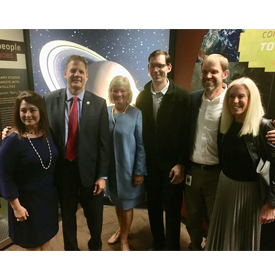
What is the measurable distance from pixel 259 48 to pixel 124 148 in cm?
135

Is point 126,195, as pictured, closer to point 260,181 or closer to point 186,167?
point 186,167

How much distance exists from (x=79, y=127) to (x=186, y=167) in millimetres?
999

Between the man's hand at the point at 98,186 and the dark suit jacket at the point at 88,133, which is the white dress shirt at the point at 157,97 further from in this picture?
the man's hand at the point at 98,186

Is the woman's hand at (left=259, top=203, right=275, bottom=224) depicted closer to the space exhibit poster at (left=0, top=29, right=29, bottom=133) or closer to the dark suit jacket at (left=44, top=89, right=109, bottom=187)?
the dark suit jacket at (left=44, top=89, right=109, bottom=187)

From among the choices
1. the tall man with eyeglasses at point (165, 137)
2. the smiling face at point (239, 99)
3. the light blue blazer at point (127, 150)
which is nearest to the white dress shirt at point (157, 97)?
the tall man with eyeglasses at point (165, 137)

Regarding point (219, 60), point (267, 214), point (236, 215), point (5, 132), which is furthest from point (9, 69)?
point (267, 214)

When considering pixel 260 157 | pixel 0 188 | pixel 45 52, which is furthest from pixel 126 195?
pixel 45 52

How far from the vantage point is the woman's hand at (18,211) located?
171cm

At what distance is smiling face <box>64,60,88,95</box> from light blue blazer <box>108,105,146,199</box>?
1.08 ft

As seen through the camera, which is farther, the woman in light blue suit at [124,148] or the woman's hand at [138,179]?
the woman's hand at [138,179]

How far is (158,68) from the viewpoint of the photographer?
6.27 feet

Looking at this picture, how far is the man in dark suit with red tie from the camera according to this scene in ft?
6.03

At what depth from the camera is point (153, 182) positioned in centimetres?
214

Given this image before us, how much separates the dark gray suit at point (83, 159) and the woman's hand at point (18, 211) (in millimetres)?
307
